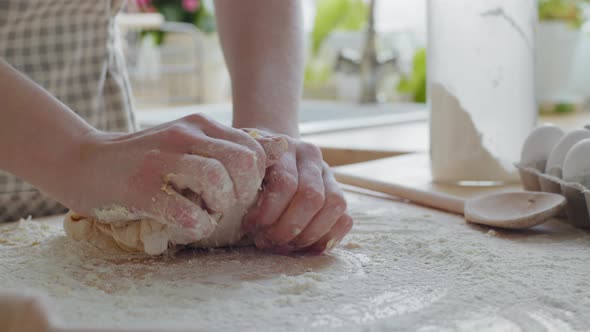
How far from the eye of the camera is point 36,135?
1.79 feet

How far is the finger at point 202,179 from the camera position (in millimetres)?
508

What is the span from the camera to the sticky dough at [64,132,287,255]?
561mm

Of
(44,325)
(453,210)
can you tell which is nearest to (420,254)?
(453,210)

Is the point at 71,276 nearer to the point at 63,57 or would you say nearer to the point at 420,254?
the point at 420,254

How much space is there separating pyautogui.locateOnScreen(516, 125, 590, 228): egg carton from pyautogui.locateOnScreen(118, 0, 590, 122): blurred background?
1.27 meters

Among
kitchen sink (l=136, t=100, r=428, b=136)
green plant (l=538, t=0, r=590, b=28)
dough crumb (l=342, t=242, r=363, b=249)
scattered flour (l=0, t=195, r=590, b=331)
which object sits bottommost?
kitchen sink (l=136, t=100, r=428, b=136)

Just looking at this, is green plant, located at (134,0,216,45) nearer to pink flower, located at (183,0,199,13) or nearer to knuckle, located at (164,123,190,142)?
pink flower, located at (183,0,199,13)

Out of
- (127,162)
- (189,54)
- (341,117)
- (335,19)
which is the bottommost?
(341,117)

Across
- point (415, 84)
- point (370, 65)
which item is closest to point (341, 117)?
point (370, 65)

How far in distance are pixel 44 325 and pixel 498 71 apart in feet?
2.20

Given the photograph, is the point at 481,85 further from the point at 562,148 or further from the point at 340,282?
the point at 340,282

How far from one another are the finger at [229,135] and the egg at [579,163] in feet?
1.04

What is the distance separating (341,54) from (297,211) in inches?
89.4

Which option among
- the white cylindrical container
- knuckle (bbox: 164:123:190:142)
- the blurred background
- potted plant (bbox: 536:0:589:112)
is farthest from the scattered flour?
potted plant (bbox: 536:0:589:112)
